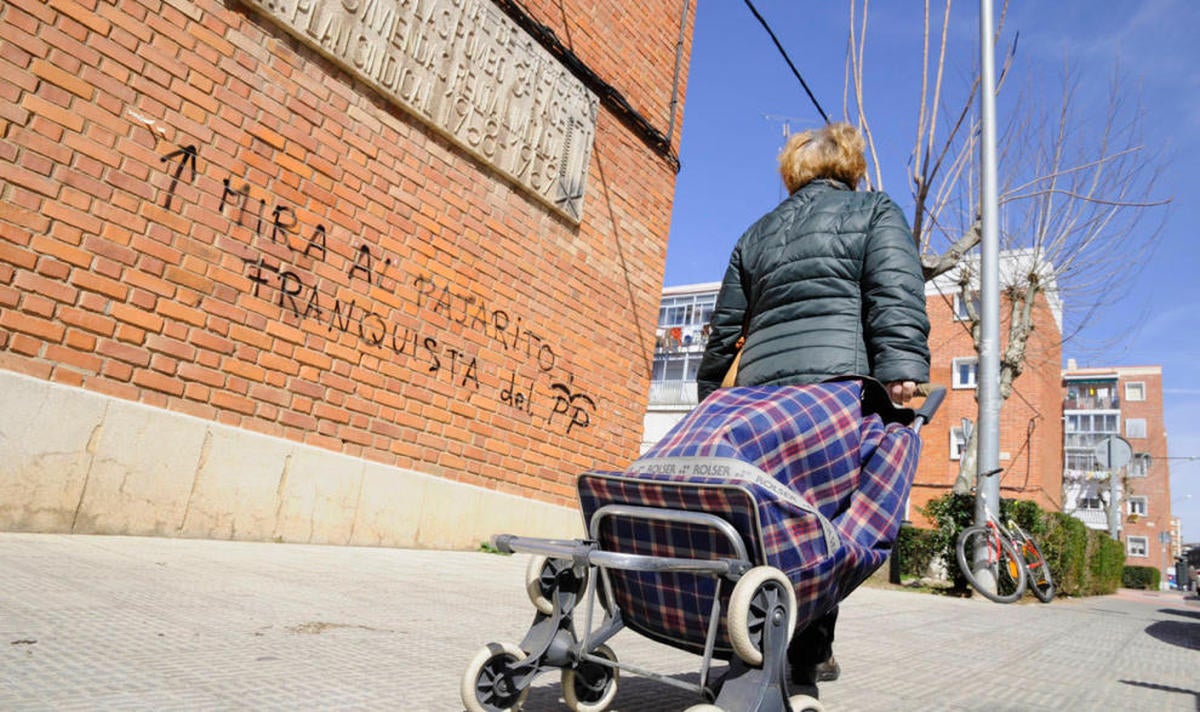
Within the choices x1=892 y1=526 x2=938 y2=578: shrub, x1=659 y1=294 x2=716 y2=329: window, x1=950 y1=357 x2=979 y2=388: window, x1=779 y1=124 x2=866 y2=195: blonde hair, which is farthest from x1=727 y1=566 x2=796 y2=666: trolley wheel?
x1=659 y1=294 x2=716 y2=329: window

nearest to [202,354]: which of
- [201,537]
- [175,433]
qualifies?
[175,433]

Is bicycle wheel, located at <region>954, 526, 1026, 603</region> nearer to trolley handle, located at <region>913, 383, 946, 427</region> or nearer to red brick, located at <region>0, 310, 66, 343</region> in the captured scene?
trolley handle, located at <region>913, 383, 946, 427</region>

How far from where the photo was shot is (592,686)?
1742mm

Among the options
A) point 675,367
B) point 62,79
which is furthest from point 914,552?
point 675,367

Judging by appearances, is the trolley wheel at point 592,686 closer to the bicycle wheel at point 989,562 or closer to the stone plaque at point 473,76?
the stone plaque at point 473,76

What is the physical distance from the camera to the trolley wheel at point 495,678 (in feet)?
5.01

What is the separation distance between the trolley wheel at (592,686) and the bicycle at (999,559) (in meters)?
7.02

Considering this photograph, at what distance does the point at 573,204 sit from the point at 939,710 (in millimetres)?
5377

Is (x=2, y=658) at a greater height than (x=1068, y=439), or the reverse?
(x=1068, y=439)

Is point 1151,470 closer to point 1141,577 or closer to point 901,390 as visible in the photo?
point 1141,577

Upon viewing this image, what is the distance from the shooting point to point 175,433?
395 centimetres

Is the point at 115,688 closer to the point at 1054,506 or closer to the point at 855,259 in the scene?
the point at 855,259

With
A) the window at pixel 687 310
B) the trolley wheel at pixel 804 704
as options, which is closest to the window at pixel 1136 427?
the window at pixel 687 310

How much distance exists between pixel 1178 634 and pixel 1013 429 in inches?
1010
